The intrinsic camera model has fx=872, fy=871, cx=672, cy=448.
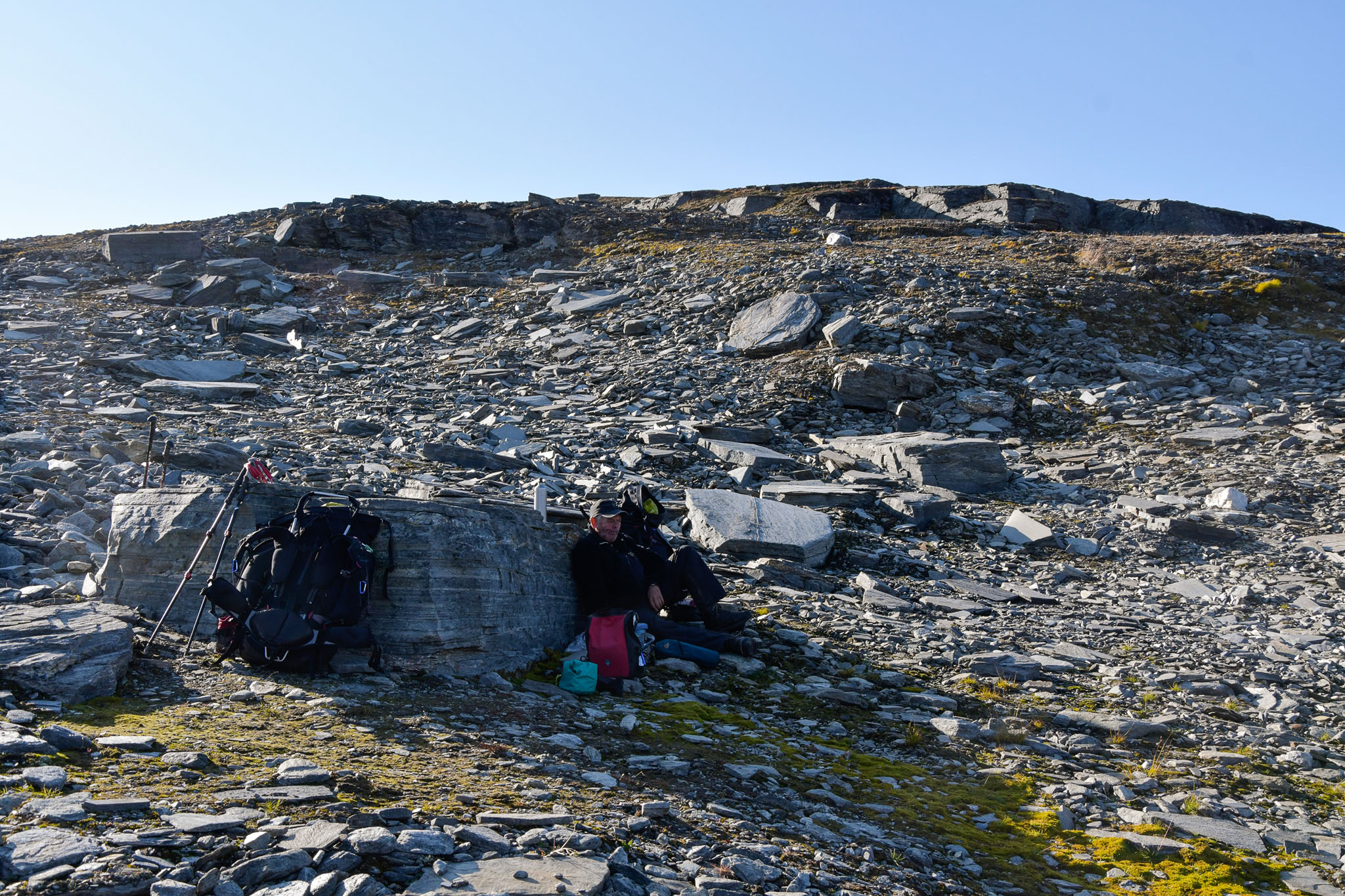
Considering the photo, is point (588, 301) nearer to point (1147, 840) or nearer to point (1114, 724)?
point (1114, 724)

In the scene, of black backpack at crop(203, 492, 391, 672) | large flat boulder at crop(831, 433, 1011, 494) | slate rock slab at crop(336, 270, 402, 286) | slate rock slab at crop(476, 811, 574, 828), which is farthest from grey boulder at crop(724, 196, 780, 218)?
slate rock slab at crop(476, 811, 574, 828)

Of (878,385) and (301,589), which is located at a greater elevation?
(878,385)

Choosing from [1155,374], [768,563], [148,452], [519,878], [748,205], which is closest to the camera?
[519,878]

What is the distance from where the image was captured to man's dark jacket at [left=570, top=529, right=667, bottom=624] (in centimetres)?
688

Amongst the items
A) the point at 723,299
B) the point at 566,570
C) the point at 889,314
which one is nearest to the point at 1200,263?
the point at 889,314

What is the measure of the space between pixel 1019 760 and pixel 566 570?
3548mm

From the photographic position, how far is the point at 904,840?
13.8 feet

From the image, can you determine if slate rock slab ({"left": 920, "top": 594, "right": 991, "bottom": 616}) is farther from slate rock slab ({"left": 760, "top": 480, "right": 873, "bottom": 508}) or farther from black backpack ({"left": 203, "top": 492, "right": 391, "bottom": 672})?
black backpack ({"left": 203, "top": 492, "right": 391, "bottom": 672})

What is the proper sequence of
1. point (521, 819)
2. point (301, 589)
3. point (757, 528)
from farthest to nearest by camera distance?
point (757, 528) < point (301, 589) < point (521, 819)

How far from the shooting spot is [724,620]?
7207 millimetres

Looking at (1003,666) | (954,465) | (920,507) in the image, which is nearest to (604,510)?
(1003,666)

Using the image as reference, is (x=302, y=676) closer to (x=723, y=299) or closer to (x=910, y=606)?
(x=910, y=606)

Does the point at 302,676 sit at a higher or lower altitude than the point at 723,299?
lower

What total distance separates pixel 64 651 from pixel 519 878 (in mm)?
3199
